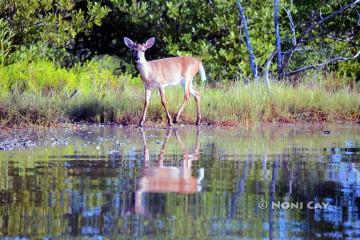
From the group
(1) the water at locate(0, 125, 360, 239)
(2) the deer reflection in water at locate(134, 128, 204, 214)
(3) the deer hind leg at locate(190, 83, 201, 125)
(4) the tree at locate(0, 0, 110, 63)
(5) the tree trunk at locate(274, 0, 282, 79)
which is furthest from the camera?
(5) the tree trunk at locate(274, 0, 282, 79)

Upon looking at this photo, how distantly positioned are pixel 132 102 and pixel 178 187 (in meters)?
8.96

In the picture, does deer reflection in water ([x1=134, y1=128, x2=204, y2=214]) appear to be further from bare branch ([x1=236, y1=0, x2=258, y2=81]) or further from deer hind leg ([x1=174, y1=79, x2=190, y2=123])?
bare branch ([x1=236, y1=0, x2=258, y2=81])

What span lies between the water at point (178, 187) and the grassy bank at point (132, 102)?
179cm

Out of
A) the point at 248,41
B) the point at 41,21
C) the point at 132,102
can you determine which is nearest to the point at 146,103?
the point at 132,102

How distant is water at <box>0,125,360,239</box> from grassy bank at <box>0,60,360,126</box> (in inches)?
70.4

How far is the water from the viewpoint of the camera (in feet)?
21.1

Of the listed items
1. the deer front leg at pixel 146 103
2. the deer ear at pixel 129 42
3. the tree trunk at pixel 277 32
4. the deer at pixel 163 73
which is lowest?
the deer front leg at pixel 146 103

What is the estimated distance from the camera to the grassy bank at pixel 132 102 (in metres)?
15.2

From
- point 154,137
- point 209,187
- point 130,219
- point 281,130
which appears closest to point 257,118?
point 281,130

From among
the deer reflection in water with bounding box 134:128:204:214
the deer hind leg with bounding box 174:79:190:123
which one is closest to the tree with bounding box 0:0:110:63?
the deer hind leg with bounding box 174:79:190:123

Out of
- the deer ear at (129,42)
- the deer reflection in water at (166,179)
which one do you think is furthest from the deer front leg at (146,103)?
the deer reflection in water at (166,179)

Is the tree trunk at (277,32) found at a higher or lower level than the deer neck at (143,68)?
higher

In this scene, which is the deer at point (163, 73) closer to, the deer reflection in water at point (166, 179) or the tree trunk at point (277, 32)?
the tree trunk at point (277, 32)

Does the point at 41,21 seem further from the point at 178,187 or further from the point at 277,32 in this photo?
the point at 178,187
